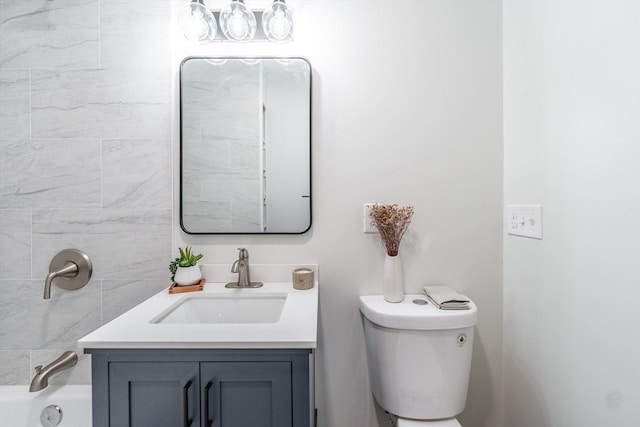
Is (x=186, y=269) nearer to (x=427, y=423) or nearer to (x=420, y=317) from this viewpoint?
(x=420, y=317)

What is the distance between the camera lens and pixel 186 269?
46.6 inches

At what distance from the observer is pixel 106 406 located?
0.77 meters

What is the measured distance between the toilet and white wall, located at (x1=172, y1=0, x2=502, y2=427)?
218 mm

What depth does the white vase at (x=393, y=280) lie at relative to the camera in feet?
3.86

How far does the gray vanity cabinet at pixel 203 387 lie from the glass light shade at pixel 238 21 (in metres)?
1.13

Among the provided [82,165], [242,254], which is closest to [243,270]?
[242,254]

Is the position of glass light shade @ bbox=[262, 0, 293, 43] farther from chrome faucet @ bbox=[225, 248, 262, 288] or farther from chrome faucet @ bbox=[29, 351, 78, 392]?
chrome faucet @ bbox=[29, 351, 78, 392]

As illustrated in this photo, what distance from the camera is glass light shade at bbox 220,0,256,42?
1.17 metres

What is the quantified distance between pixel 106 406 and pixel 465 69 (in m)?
1.65

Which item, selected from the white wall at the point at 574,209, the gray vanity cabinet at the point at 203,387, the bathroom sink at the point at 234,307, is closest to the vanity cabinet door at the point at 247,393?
the gray vanity cabinet at the point at 203,387

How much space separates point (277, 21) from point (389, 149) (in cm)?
66

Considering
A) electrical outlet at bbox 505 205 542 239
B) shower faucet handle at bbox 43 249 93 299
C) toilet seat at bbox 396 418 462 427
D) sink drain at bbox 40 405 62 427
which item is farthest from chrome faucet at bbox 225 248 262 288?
electrical outlet at bbox 505 205 542 239

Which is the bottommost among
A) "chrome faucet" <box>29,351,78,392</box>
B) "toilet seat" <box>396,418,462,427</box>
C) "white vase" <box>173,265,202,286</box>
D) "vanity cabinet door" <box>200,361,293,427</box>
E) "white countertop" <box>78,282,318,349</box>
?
"toilet seat" <box>396,418,462,427</box>

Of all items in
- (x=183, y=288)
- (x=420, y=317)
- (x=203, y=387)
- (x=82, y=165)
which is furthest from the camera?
(x=82, y=165)
